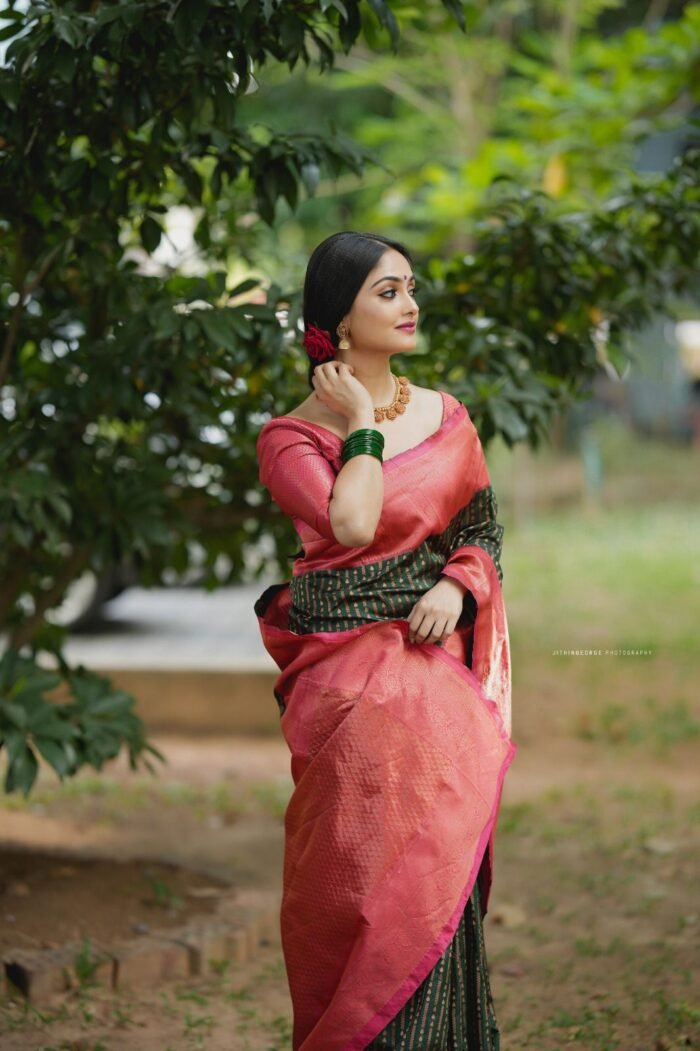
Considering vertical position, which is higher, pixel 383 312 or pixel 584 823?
pixel 383 312

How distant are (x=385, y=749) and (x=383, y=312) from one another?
0.94 metres

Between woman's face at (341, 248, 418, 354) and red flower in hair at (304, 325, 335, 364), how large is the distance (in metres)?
0.05

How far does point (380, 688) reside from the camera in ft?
8.89

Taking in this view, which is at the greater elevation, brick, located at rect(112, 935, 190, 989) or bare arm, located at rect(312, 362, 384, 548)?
bare arm, located at rect(312, 362, 384, 548)

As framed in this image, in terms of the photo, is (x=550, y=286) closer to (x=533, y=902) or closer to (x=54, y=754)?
(x=54, y=754)

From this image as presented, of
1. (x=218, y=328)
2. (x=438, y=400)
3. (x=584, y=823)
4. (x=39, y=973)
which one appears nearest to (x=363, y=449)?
(x=438, y=400)

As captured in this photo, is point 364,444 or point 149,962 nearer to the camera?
point 364,444

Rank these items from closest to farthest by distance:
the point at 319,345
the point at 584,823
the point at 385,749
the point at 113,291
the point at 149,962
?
1. the point at 385,749
2. the point at 319,345
3. the point at 149,962
4. the point at 113,291
5. the point at 584,823

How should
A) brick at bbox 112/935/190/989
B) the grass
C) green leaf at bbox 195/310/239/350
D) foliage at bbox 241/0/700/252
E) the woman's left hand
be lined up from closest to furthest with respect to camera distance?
the woman's left hand
green leaf at bbox 195/310/239/350
the grass
brick at bbox 112/935/190/989
foliage at bbox 241/0/700/252

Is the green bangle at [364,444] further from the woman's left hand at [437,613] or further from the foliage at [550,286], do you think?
the foliage at [550,286]

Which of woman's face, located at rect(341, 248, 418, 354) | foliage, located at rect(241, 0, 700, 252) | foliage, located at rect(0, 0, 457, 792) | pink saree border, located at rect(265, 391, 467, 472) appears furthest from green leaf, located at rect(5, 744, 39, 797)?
foliage, located at rect(241, 0, 700, 252)

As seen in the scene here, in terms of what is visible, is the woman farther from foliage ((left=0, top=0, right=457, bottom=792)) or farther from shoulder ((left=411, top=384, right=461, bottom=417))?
foliage ((left=0, top=0, right=457, bottom=792))

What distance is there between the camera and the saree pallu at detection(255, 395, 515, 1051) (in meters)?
2.66

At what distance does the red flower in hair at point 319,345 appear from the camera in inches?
110
